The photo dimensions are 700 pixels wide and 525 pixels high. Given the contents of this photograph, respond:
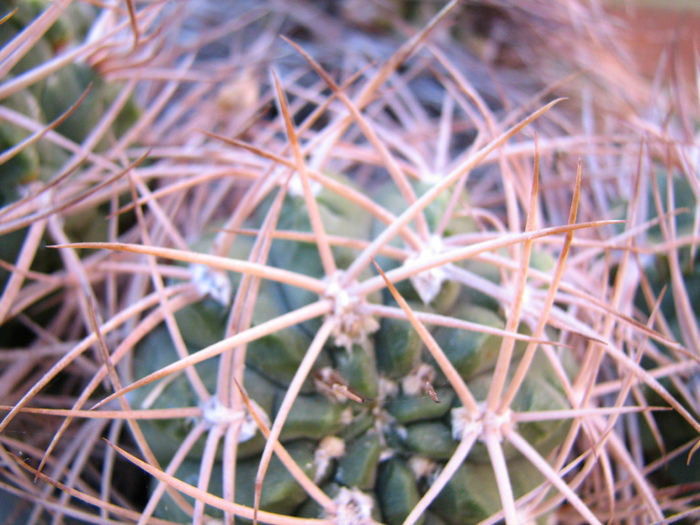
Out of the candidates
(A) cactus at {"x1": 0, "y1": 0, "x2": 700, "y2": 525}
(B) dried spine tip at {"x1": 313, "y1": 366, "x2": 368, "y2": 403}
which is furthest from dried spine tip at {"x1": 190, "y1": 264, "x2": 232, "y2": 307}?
(B) dried spine tip at {"x1": 313, "y1": 366, "x2": 368, "y2": 403}

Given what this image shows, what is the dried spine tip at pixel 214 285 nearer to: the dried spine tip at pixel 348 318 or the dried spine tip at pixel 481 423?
the dried spine tip at pixel 348 318

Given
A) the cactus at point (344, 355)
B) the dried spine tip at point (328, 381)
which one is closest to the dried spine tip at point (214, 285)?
the cactus at point (344, 355)

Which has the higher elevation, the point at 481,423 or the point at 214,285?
the point at 214,285

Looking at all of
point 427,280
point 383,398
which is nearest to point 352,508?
point 383,398

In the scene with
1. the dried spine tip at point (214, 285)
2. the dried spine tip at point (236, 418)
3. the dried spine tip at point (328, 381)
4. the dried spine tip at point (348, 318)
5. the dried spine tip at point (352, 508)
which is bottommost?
the dried spine tip at point (352, 508)

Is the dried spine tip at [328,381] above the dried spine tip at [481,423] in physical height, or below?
above

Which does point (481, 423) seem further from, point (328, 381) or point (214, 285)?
point (214, 285)

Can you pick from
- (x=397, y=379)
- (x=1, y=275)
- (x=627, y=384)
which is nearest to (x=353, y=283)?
(x=397, y=379)

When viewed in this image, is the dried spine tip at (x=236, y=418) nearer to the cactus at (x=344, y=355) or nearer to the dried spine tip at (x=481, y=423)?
the cactus at (x=344, y=355)

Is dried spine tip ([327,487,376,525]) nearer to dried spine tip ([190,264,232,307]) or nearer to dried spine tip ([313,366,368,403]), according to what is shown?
dried spine tip ([313,366,368,403])

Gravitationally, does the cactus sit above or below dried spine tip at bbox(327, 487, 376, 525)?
above

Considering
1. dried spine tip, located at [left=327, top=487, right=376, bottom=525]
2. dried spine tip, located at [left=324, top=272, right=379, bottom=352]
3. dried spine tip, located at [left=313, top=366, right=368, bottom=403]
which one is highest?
dried spine tip, located at [left=324, top=272, right=379, bottom=352]

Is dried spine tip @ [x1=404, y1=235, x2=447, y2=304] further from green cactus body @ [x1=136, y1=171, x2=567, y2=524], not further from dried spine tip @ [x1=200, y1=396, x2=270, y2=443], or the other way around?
dried spine tip @ [x1=200, y1=396, x2=270, y2=443]
